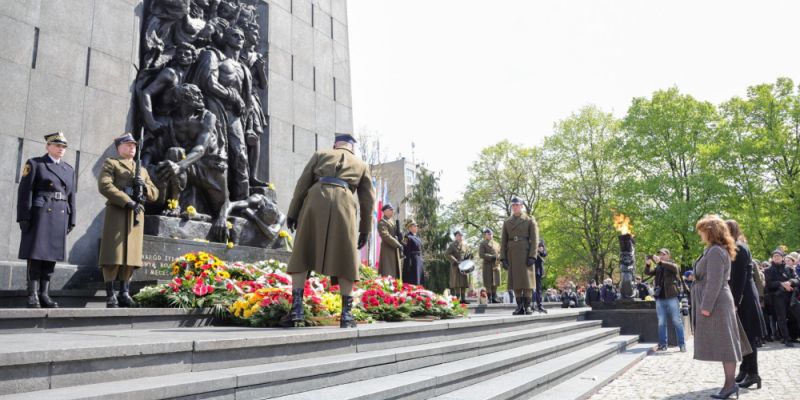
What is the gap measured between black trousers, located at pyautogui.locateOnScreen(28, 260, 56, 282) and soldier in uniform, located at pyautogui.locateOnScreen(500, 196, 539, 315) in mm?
7368

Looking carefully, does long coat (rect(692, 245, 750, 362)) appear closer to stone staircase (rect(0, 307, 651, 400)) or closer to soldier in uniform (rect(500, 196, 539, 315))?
stone staircase (rect(0, 307, 651, 400))

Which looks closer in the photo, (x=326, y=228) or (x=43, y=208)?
(x=326, y=228)

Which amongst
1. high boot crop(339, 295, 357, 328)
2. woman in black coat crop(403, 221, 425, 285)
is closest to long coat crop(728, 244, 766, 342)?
high boot crop(339, 295, 357, 328)

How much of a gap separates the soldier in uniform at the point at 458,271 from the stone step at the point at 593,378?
585 centimetres

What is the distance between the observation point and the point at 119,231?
6.68 meters

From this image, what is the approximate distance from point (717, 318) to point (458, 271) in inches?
399

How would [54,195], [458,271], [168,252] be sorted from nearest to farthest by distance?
[54,195]
[168,252]
[458,271]

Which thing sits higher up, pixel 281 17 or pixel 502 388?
pixel 281 17

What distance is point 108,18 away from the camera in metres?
9.02

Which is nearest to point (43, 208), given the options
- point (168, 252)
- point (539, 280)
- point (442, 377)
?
point (168, 252)

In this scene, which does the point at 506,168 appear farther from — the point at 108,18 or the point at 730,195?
the point at 108,18

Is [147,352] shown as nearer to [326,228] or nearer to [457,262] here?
[326,228]

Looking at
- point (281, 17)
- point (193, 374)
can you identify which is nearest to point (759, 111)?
point (281, 17)

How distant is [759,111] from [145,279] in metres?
31.0
